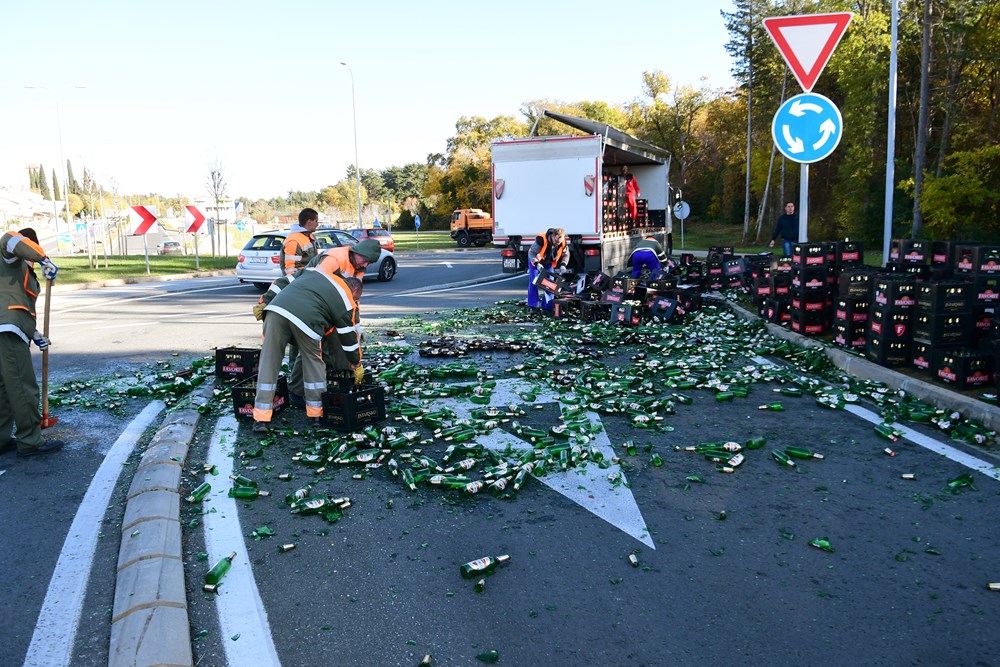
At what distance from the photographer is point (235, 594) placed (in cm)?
377

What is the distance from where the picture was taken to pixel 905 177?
117 feet

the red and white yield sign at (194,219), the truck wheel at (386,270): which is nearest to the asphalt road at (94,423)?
the truck wheel at (386,270)

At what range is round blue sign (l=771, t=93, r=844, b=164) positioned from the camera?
8.07 meters

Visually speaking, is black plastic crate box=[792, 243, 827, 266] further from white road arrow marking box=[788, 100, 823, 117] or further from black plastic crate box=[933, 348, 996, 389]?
black plastic crate box=[933, 348, 996, 389]

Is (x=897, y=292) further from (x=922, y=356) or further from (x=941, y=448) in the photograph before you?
(x=941, y=448)

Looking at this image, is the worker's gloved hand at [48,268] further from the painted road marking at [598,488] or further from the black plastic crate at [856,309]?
the black plastic crate at [856,309]

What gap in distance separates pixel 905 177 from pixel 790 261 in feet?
99.3

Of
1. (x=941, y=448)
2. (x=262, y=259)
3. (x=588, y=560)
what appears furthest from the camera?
(x=262, y=259)

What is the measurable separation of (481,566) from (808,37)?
6899 millimetres

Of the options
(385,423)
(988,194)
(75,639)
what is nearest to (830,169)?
(988,194)

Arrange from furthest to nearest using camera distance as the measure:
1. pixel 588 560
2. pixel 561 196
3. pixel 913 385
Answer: pixel 561 196 < pixel 913 385 < pixel 588 560

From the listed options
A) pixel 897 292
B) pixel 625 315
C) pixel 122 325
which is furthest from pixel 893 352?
pixel 122 325

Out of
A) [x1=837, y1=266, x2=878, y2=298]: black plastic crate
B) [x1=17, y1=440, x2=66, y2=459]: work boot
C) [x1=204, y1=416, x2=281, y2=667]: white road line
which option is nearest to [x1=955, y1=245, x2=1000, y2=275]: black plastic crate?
[x1=837, y1=266, x2=878, y2=298]: black plastic crate

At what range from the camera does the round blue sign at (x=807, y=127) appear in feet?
26.5
